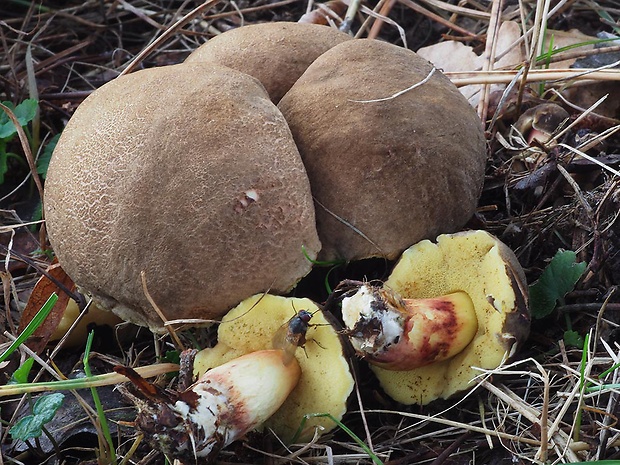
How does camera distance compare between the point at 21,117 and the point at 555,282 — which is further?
the point at 21,117

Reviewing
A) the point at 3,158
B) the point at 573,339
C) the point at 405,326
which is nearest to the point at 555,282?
the point at 573,339

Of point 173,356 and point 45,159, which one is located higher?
point 45,159

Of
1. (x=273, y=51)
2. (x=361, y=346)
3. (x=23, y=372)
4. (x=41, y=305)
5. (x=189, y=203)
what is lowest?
(x=41, y=305)

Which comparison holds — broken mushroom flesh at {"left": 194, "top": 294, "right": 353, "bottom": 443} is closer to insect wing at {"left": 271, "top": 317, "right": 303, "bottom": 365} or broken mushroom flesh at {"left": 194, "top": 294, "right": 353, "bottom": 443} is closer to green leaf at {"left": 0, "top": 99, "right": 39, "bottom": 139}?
insect wing at {"left": 271, "top": 317, "right": 303, "bottom": 365}

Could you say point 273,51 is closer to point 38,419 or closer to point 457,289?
point 457,289

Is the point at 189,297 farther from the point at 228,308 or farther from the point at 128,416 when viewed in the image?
the point at 128,416

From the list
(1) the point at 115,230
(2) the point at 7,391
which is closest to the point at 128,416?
(2) the point at 7,391
